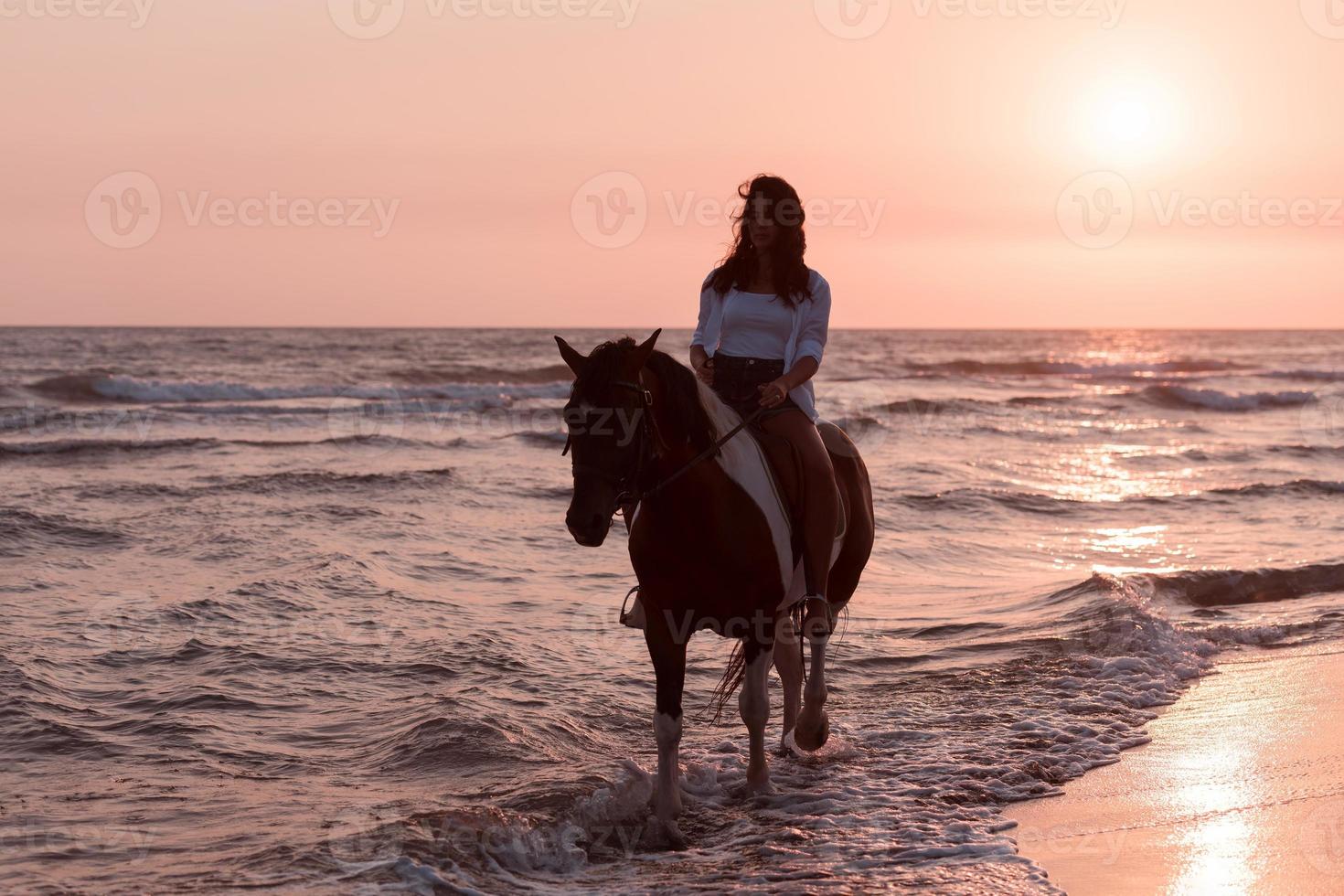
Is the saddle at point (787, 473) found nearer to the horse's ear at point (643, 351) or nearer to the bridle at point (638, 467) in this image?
the bridle at point (638, 467)

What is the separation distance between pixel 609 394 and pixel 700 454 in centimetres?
64

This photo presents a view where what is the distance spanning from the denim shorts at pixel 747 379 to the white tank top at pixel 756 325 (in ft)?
0.10

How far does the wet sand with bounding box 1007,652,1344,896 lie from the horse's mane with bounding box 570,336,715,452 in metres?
2.36

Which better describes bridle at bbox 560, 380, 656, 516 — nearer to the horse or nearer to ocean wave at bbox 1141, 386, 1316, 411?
the horse

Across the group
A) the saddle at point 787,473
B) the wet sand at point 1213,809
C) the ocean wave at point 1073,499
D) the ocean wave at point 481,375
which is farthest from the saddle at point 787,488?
the ocean wave at point 481,375

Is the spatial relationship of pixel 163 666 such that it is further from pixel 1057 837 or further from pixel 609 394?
pixel 1057 837

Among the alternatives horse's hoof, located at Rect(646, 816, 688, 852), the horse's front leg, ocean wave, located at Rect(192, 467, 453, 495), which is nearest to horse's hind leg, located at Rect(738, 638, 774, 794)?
the horse's front leg

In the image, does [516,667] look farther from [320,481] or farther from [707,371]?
[320,481]

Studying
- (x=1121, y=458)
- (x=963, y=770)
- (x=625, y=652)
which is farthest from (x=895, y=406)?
(x=963, y=770)

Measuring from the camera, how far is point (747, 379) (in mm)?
6227

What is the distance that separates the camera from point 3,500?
16.6m

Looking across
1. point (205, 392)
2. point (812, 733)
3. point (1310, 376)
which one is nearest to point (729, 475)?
point (812, 733)

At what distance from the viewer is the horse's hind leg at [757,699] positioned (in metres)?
6.00

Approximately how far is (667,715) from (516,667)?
3564 millimetres
